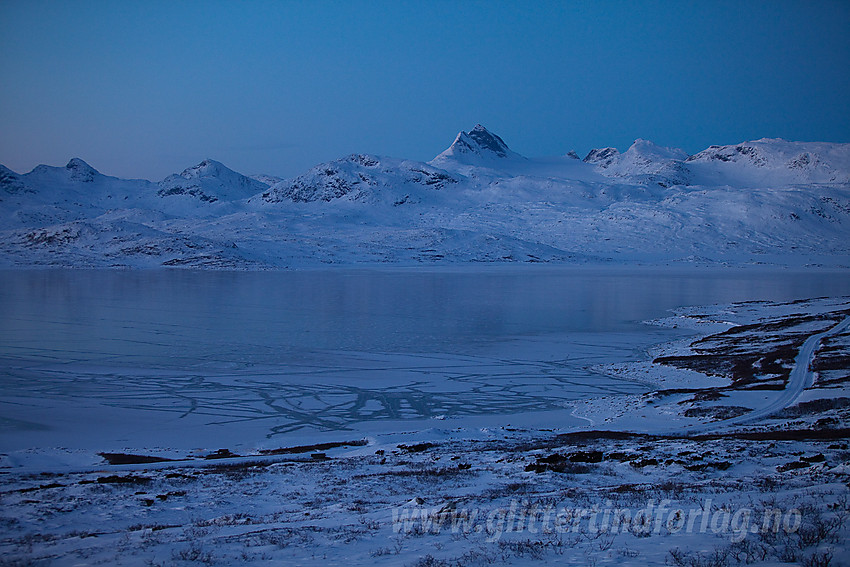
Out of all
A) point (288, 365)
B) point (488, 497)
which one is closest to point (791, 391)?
point (488, 497)

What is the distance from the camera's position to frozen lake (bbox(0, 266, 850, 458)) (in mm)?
17938

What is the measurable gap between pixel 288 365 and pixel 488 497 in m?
17.6

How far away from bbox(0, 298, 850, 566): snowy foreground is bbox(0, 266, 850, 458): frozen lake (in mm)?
2030

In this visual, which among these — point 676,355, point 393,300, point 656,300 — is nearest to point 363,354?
point 676,355

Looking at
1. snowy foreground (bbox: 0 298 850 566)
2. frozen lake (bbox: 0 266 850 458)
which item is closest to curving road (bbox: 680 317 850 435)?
snowy foreground (bbox: 0 298 850 566)

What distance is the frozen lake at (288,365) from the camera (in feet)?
58.9

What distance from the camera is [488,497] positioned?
31.5 feet

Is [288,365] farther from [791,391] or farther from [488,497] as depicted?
[791,391]

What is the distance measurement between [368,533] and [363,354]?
21157mm

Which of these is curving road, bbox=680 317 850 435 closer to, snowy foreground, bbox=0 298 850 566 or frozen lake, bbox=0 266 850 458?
snowy foreground, bbox=0 298 850 566

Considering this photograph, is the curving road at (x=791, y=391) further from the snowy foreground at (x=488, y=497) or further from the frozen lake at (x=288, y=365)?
the frozen lake at (x=288, y=365)

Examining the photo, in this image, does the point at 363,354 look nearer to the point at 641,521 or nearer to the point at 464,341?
the point at 464,341

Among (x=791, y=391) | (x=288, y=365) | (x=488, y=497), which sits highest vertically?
(x=488, y=497)

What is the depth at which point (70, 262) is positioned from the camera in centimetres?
11750
